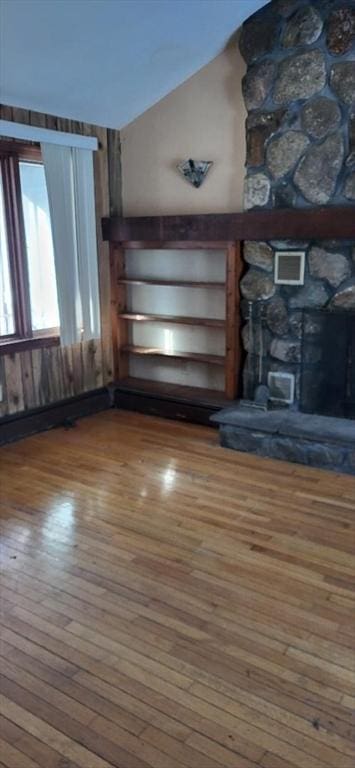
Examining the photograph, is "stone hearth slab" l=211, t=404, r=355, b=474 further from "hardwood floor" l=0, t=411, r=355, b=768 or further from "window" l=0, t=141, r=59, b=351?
"window" l=0, t=141, r=59, b=351

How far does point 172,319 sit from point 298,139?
1.62m

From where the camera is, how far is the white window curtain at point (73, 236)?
4324 mm

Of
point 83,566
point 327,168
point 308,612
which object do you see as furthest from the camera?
point 327,168

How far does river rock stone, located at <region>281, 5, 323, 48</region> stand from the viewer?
3.68m

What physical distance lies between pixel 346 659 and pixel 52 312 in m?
3.39

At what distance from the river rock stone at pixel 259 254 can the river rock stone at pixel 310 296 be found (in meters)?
0.28

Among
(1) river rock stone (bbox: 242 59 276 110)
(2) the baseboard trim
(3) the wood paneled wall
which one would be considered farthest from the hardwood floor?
(1) river rock stone (bbox: 242 59 276 110)

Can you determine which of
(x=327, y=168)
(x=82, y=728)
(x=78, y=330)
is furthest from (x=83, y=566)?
(x=327, y=168)

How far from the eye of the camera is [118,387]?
201 inches

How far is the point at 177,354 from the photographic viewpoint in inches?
188

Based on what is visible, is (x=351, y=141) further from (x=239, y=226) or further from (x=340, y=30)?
(x=239, y=226)

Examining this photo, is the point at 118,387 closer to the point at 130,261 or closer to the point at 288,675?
the point at 130,261

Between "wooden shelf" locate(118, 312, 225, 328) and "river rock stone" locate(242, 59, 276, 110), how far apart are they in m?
1.53

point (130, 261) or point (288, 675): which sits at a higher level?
point (130, 261)
